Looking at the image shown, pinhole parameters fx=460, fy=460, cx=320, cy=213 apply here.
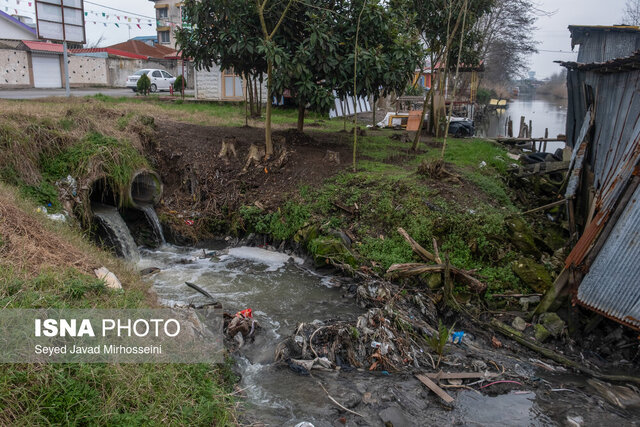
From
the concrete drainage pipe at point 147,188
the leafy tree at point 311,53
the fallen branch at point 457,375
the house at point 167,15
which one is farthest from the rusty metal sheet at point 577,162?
the house at point 167,15

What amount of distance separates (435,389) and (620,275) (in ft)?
9.01

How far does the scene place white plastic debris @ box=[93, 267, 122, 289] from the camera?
205 inches

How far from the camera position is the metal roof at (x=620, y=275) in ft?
17.9

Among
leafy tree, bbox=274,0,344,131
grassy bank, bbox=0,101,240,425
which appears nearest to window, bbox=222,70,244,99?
leafy tree, bbox=274,0,344,131

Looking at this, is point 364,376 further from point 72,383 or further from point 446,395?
point 72,383

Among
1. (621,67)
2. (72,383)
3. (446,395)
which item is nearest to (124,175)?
(72,383)

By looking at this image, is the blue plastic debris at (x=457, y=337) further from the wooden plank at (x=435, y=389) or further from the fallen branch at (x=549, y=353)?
the wooden plank at (x=435, y=389)

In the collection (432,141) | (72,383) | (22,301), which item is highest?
(432,141)

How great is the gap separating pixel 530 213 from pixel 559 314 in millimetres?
3122

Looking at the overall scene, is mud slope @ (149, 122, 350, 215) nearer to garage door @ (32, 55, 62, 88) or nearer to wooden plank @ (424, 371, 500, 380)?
wooden plank @ (424, 371, 500, 380)

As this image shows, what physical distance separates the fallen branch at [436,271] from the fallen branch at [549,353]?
578mm

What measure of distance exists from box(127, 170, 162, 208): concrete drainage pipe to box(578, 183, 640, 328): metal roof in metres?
8.40

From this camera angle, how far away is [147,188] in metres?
10.4

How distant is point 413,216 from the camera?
834cm
